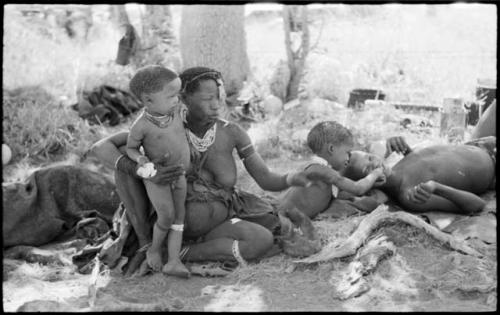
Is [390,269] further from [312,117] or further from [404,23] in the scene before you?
[404,23]

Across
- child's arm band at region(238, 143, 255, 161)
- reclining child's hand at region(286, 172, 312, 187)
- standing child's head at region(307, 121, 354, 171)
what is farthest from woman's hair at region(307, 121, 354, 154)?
child's arm band at region(238, 143, 255, 161)

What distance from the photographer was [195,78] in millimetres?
3816

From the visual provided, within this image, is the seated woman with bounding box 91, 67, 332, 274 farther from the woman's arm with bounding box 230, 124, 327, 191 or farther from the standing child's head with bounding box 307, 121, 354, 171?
the standing child's head with bounding box 307, 121, 354, 171

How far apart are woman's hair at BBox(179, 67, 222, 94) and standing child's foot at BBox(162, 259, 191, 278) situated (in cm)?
98

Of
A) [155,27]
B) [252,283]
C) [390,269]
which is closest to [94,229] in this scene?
[252,283]

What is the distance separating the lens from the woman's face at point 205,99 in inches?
150

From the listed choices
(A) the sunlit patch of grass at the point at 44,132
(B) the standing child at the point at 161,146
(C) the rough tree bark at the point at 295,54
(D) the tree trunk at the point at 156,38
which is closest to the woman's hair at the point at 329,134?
(B) the standing child at the point at 161,146

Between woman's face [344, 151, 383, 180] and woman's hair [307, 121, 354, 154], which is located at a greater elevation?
woman's hair [307, 121, 354, 154]

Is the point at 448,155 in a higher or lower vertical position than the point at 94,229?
higher

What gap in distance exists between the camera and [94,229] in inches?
180

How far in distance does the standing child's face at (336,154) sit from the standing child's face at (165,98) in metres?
1.15

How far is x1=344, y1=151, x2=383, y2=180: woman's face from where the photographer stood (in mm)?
4453

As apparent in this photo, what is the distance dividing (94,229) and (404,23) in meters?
9.51

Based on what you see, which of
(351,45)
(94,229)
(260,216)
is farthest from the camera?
(351,45)
